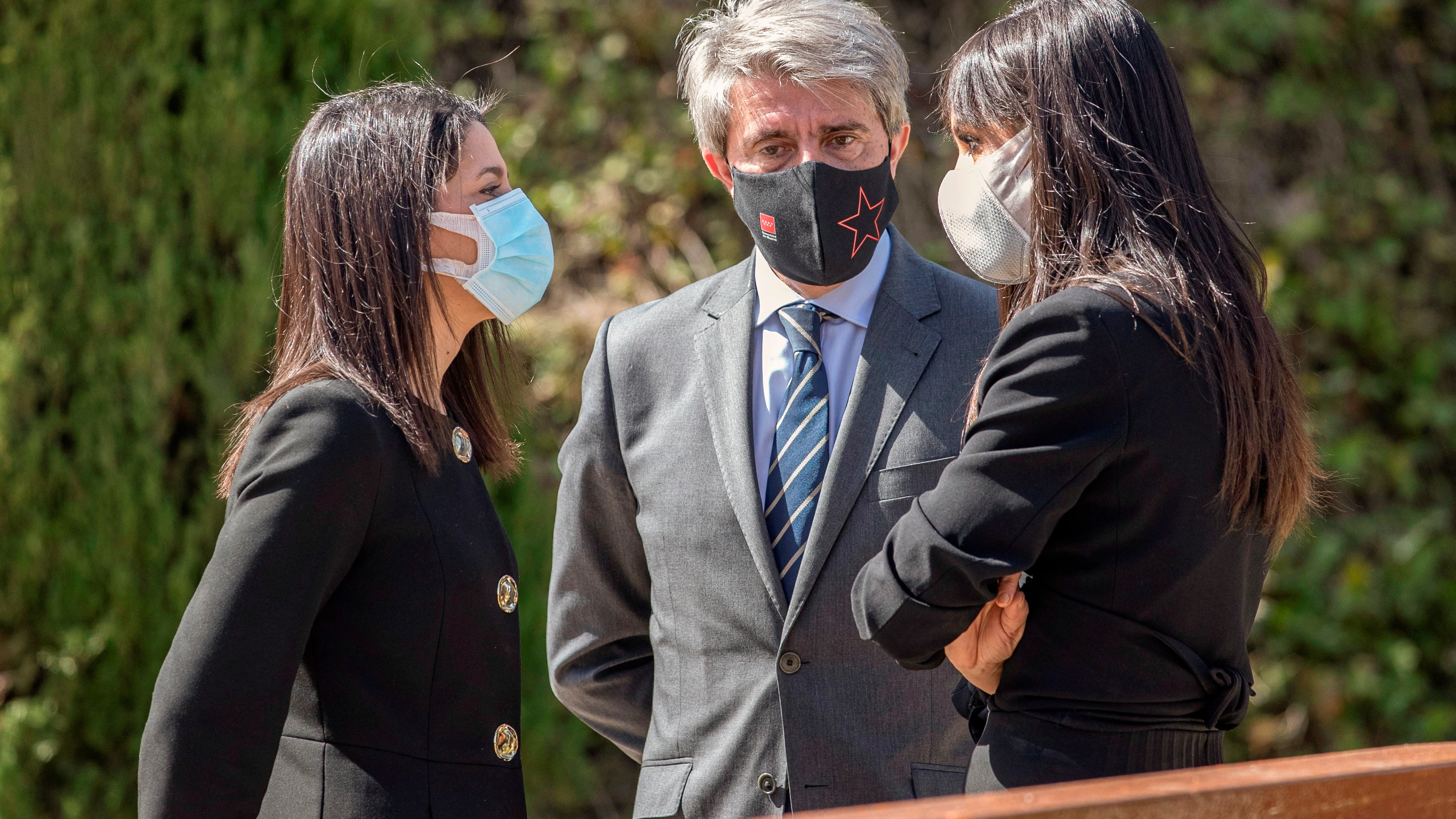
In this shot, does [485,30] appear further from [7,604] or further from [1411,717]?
[1411,717]

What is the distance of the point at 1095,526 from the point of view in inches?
61.4

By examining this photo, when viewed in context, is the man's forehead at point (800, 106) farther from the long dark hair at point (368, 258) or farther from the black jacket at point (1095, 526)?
the black jacket at point (1095, 526)

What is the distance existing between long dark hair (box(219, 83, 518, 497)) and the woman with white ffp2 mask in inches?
35.3

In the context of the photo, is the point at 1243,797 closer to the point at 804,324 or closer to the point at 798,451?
the point at 798,451

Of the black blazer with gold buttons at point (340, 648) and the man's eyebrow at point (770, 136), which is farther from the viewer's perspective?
the man's eyebrow at point (770, 136)

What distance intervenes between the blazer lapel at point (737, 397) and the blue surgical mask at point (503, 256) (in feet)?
1.19

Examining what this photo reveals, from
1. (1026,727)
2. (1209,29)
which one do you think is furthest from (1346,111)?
(1026,727)

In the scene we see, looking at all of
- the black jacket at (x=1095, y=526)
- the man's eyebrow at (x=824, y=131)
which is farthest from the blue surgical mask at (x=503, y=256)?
the black jacket at (x=1095, y=526)

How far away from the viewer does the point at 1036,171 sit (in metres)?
1.68

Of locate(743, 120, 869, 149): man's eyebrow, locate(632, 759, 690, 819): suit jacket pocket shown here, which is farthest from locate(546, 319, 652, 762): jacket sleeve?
locate(743, 120, 869, 149): man's eyebrow

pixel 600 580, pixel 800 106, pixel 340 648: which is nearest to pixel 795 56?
pixel 800 106

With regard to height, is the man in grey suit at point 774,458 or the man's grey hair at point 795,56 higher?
the man's grey hair at point 795,56

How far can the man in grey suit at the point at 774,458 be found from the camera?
219 centimetres

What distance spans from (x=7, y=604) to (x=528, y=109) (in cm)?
325
